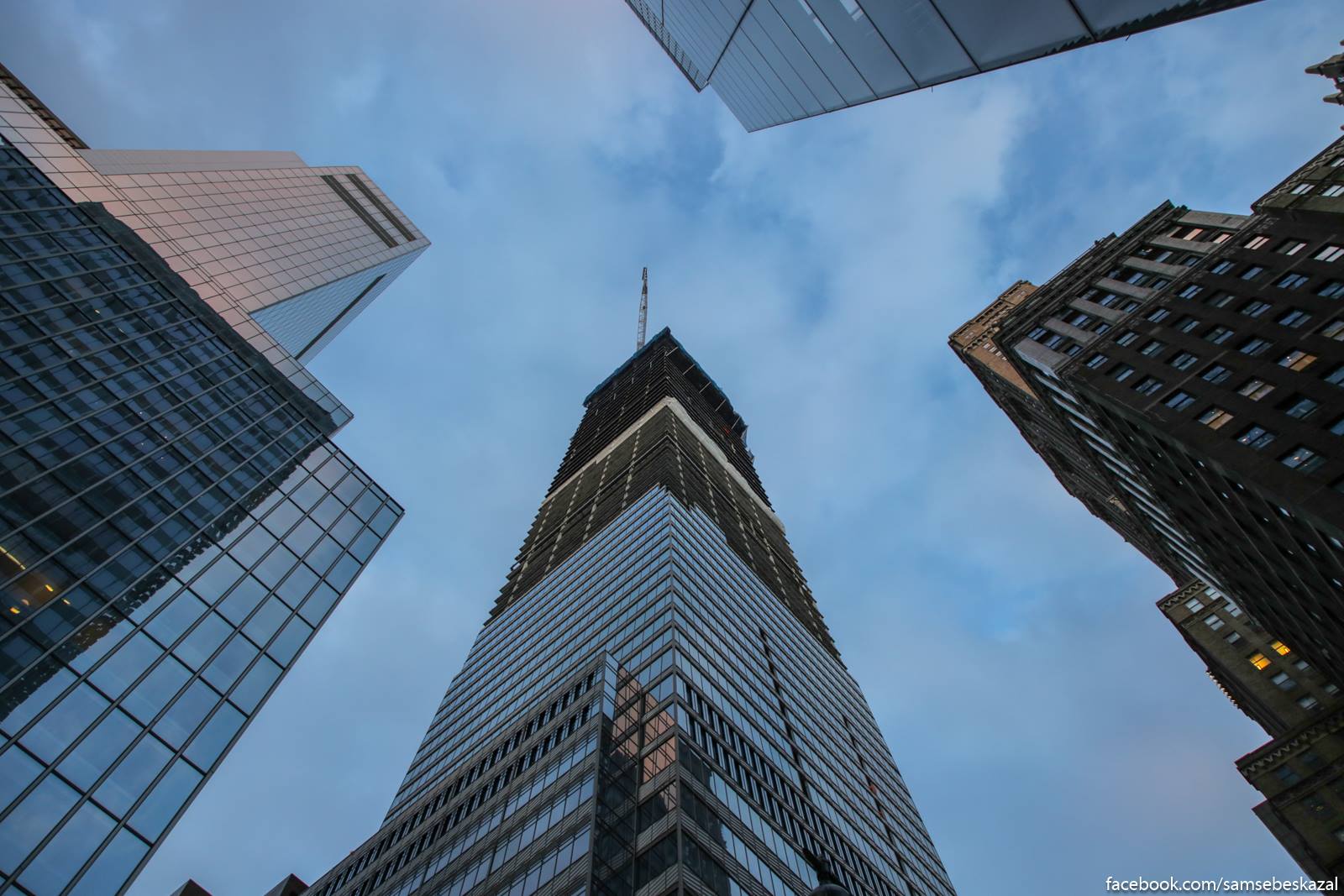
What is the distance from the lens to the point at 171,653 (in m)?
29.5

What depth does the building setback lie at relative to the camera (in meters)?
35.8

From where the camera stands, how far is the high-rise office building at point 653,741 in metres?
40.0

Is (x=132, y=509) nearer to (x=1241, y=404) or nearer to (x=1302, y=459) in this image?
(x=1302, y=459)

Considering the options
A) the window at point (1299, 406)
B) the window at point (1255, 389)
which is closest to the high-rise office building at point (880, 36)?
the window at point (1299, 406)

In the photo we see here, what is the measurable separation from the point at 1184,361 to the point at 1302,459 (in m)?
12.0

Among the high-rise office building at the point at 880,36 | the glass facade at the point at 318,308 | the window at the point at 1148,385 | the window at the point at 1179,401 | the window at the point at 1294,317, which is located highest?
the glass facade at the point at 318,308

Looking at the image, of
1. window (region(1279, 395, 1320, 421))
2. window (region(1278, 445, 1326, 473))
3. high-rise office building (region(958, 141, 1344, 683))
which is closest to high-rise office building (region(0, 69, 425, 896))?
high-rise office building (region(958, 141, 1344, 683))

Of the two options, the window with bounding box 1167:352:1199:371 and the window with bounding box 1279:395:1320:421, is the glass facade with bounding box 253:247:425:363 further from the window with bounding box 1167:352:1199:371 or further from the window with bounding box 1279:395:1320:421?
the window with bounding box 1279:395:1320:421

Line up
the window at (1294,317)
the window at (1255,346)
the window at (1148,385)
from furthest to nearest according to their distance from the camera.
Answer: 1. the window at (1148,385)
2. the window at (1255,346)
3. the window at (1294,317)

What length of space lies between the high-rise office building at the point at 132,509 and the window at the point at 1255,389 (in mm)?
45917

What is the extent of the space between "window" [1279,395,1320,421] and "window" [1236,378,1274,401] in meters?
1.26

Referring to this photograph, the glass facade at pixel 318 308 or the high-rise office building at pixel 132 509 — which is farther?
the glass facade at pixel 318 308

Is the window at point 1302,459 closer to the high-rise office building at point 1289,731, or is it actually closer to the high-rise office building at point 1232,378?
the high-rise office building at point 1232,378

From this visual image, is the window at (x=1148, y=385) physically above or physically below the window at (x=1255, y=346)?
above
